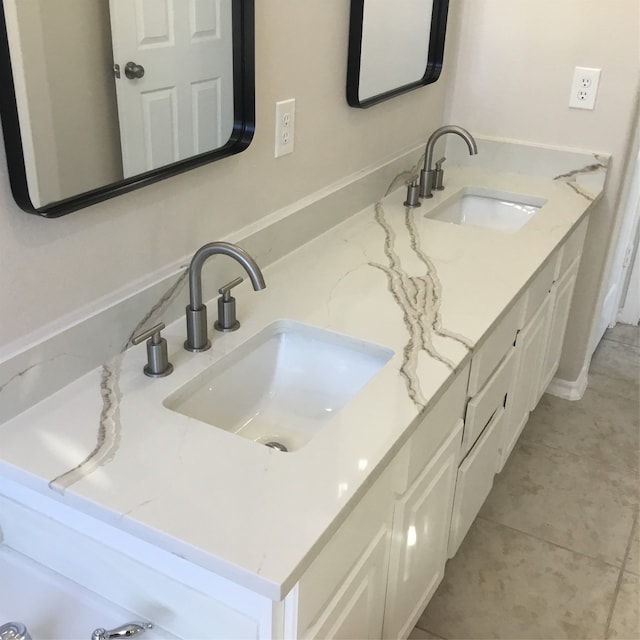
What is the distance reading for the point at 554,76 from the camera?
227 cm

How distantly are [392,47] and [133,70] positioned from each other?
101 centimetres

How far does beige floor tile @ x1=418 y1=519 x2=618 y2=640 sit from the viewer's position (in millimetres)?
1802

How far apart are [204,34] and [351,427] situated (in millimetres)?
742

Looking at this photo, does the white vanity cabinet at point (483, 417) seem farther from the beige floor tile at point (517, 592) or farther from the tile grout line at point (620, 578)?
the tile grout line at point (620, 578)

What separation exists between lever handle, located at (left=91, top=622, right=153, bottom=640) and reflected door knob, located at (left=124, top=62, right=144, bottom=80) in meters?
0.83

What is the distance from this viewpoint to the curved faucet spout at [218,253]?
3.77 ft

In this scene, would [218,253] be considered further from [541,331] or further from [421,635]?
[541,331]

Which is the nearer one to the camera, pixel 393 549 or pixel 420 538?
pixel 393 549

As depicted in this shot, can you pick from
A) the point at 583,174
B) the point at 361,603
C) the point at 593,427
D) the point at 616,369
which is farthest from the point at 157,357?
the point at 616,369

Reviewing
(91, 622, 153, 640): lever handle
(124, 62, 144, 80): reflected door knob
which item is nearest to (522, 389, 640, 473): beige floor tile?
(91, 622, 153, 640): lever handle

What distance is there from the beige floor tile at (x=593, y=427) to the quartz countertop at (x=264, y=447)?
38.6 inches

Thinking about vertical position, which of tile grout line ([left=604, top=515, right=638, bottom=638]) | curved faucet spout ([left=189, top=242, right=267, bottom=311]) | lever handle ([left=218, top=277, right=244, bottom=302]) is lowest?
tile grout line ([left=604, top=515, right=638, bottom=638])

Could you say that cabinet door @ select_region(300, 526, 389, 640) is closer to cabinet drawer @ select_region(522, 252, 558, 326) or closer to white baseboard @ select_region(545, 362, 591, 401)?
cabinet drawer @ select_region(522, 252, 558, 326)

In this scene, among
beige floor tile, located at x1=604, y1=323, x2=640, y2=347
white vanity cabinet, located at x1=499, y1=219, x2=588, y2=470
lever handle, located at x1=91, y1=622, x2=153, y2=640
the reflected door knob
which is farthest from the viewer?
beige floor tile, located at x1=604, y1=323, x2=640, y2=347
